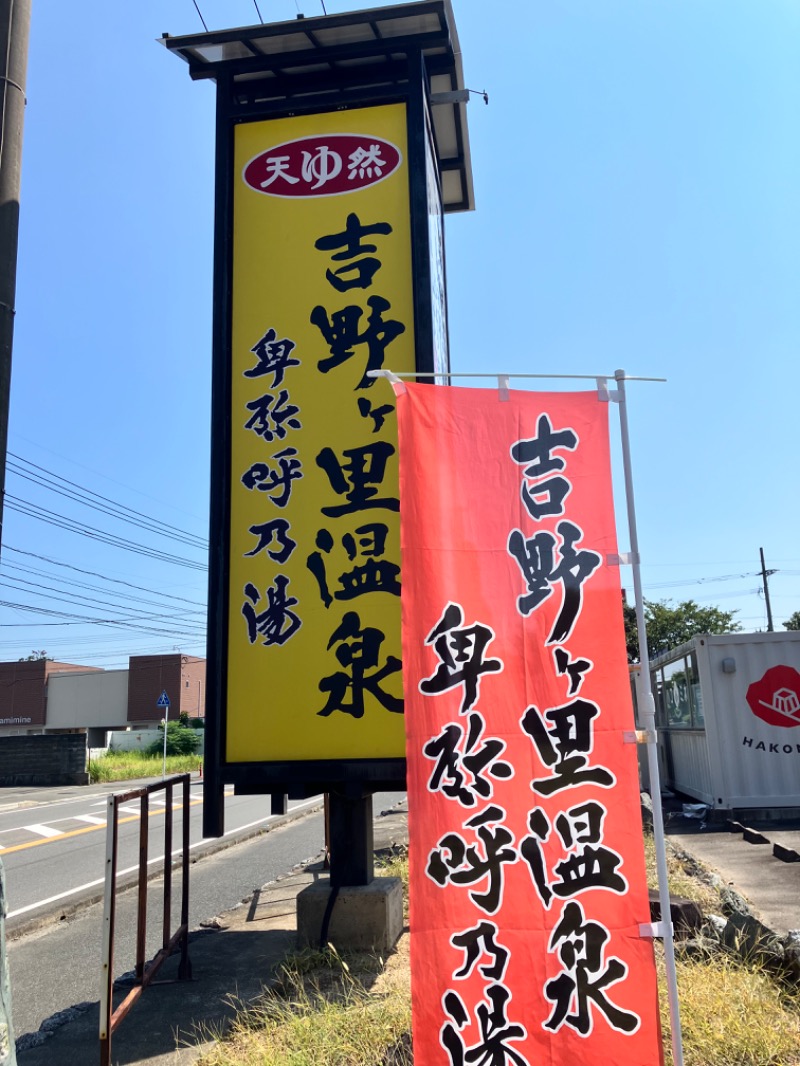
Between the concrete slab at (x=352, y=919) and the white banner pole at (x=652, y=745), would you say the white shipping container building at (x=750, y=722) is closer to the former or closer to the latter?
the concrete slab at (x=352, y=919)

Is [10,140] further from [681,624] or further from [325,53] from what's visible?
[681,624]

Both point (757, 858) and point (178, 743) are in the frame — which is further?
point (178, 743)

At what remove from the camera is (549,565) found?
3.44 m

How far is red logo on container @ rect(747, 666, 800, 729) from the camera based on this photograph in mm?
11062

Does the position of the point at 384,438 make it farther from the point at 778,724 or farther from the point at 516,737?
the point at 778,724

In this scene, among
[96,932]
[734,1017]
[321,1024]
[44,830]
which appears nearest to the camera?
[734,1017]

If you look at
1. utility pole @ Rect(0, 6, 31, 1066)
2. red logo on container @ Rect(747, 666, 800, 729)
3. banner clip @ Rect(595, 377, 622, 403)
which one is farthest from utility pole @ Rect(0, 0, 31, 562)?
red logo on container @ Rect(747, 666, 800, 729)

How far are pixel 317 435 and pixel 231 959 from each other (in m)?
4.02

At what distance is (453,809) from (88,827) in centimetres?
1512

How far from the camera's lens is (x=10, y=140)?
316cm

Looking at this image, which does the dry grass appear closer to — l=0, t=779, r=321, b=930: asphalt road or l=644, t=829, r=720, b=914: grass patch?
l=644, t=829, r=720, b=914: grass patch

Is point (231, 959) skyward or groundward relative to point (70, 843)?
skyward

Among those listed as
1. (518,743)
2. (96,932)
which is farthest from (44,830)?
(518,743)

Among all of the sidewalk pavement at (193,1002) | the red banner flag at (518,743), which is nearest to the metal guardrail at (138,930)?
the sidewalk pavement at (193,1002)
